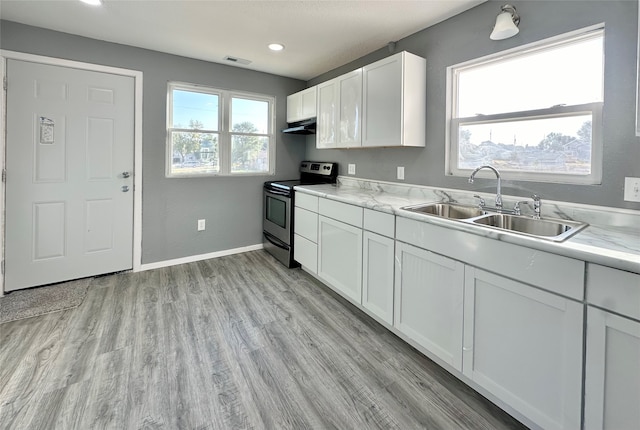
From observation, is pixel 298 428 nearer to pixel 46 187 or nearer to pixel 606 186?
pixel 606 186

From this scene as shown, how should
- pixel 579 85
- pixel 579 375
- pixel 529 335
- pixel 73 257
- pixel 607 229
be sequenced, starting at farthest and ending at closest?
pixel 73 257
pixel 579 85
pixel 607 229
pixel 529 335
pixel 579 375

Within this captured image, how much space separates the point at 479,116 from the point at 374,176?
3.80ft

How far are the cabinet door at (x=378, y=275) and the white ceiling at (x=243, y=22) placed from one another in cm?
168

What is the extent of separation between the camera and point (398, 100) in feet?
8.00

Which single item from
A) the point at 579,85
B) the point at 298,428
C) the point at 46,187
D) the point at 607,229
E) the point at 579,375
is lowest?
the point at 298,428

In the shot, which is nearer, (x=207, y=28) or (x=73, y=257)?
(x=207, y=28)

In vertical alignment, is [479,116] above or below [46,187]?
above

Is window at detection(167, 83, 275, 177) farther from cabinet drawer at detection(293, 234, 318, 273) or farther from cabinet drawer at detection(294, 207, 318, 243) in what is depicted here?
cabinet drawer at detection(293, 234, 318, 273)

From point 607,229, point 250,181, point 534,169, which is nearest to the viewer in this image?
point 607,229

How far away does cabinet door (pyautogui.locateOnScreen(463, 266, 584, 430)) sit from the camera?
1.21 meters

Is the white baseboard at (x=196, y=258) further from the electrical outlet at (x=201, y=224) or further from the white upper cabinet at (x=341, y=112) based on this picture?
the white upper cabinet at (x=341, y=112)

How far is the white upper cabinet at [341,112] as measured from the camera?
287cm

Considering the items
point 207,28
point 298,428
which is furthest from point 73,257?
point 298,428

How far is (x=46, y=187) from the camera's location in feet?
9.26
